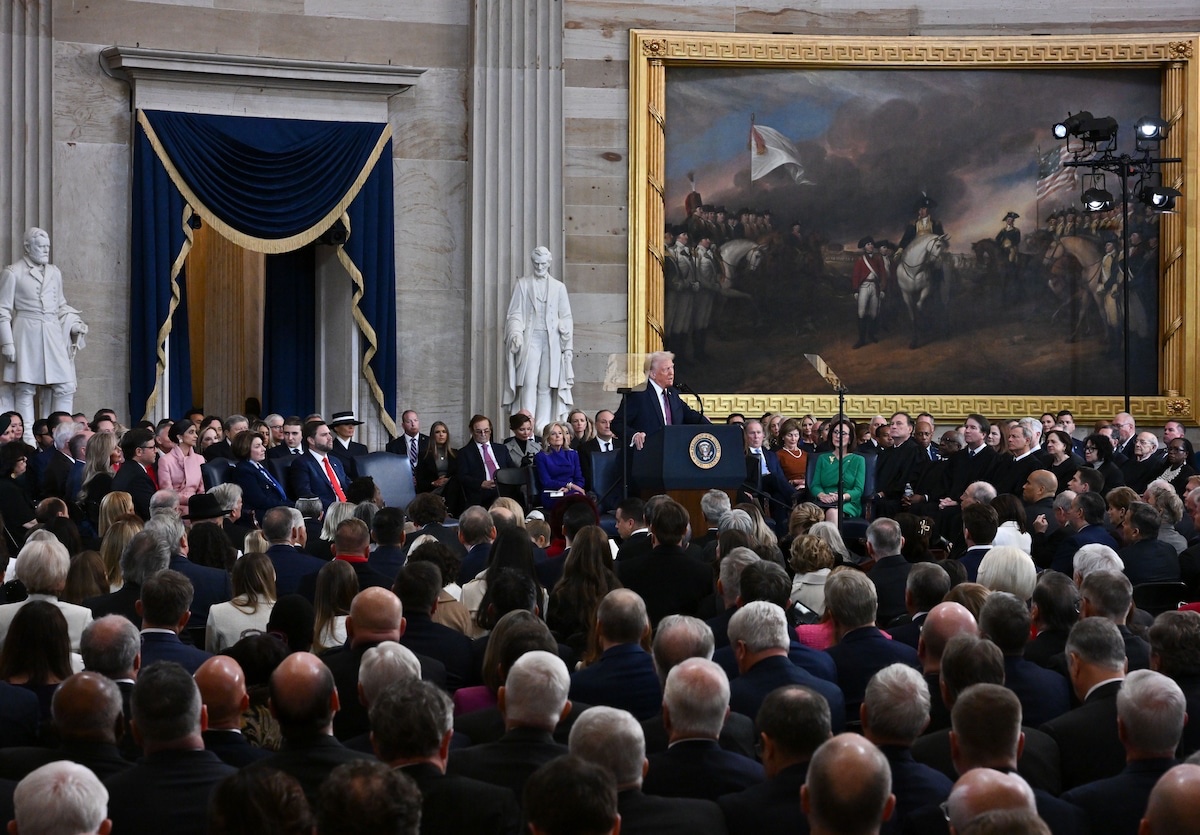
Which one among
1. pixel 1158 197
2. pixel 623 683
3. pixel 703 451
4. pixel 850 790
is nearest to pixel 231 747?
pixel 623 683

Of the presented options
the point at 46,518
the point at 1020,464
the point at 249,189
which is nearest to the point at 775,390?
the point at 1020,464

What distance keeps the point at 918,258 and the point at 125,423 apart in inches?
367

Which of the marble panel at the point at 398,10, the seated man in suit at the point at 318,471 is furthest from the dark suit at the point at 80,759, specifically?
the marble panel at the point at 398,10

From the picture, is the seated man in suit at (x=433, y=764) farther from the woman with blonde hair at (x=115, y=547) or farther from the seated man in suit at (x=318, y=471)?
the seated man in suit at (x=318, y=471)

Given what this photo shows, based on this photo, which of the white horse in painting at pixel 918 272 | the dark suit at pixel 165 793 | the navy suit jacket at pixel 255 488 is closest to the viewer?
the dark suit at pixel 165 793

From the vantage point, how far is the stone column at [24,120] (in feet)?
53.1

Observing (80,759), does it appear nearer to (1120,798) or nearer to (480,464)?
(1120,798)

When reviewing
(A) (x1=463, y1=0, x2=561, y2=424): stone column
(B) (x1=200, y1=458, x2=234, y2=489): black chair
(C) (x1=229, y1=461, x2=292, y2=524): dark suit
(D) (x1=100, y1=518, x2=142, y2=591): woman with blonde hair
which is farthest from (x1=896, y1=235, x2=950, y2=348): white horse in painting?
(D) (x1=100, y1=518, x2=142, y2=591): woman with blonde hair

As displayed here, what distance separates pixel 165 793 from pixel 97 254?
13644 millimetres

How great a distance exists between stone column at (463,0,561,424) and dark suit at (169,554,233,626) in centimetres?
999

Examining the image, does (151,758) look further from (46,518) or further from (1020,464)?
(1020,464)

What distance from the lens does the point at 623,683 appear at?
555 centimetres

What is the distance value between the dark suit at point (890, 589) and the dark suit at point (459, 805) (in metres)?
4.13

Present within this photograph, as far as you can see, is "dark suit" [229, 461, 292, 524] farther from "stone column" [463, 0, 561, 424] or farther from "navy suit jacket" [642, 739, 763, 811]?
"navy suit jacket" [642, 739, 763, 811]
